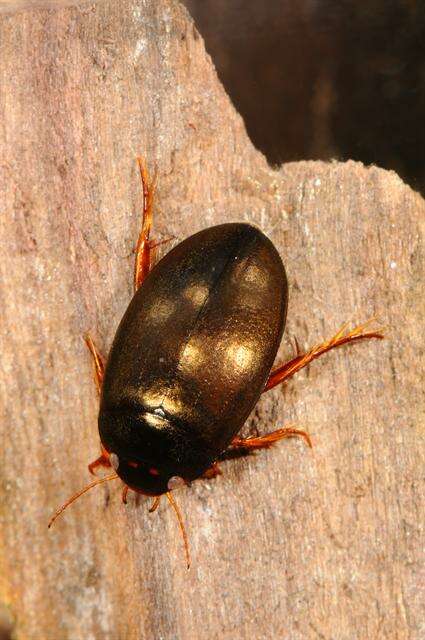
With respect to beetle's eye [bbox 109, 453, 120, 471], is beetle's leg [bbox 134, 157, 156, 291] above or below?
above

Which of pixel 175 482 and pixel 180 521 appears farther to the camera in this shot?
pixel 180 521

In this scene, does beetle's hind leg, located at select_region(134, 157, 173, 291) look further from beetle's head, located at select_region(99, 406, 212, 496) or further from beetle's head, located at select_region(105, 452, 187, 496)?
beetle's head, located at select_region(105, 452, 187, 496)

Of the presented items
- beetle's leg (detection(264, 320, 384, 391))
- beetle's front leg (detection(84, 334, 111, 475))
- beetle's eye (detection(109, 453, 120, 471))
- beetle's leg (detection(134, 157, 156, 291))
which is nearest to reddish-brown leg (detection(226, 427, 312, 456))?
beetle's leg (detection(264, 320, 384, 391))

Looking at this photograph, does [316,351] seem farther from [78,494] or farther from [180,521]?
[78,494]

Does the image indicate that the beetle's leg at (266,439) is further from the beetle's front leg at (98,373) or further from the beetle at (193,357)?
the beetle's front leg at (98,373)

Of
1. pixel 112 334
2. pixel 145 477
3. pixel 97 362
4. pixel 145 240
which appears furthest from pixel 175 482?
pixel 145 240

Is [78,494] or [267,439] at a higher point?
[267,439]
